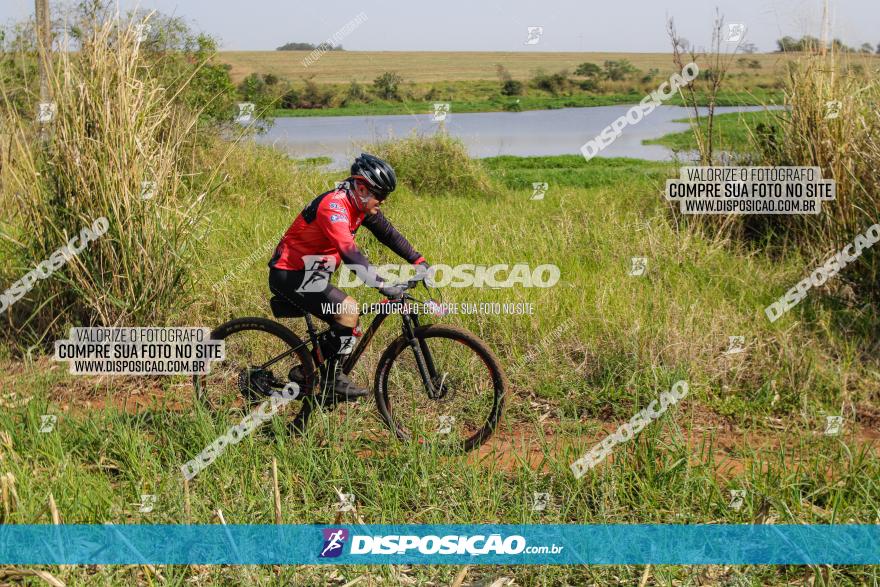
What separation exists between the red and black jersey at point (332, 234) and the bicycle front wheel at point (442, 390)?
67 centimetres

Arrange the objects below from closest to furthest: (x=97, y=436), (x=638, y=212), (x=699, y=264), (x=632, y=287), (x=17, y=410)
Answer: (x=97, y=436)
(x=17, y=410)
(x=632, y=287)
(x=699, y=264)
(x=638, y=212)

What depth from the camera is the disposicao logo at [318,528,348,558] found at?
4.07 metres

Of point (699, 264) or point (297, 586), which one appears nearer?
point (297, 586)

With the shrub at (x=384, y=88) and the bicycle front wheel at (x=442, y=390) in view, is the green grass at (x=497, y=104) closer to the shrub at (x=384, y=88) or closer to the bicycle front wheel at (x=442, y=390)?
the shrub at (x=384, y=88)

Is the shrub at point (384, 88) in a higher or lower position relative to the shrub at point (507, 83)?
lower

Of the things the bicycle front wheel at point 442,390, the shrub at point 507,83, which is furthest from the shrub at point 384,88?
the bicycle front wheel at point 442,390

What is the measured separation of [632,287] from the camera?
7.77 meters

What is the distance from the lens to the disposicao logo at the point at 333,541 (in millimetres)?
4074

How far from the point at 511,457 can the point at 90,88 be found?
4.65m

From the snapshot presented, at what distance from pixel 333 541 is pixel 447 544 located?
0.59m

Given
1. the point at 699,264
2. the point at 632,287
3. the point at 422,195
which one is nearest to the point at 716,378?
the point at 632,287

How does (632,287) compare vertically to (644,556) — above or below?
above

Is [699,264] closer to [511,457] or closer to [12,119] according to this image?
[511,457]

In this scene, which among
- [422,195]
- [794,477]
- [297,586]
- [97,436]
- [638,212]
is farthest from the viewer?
[422,195]
